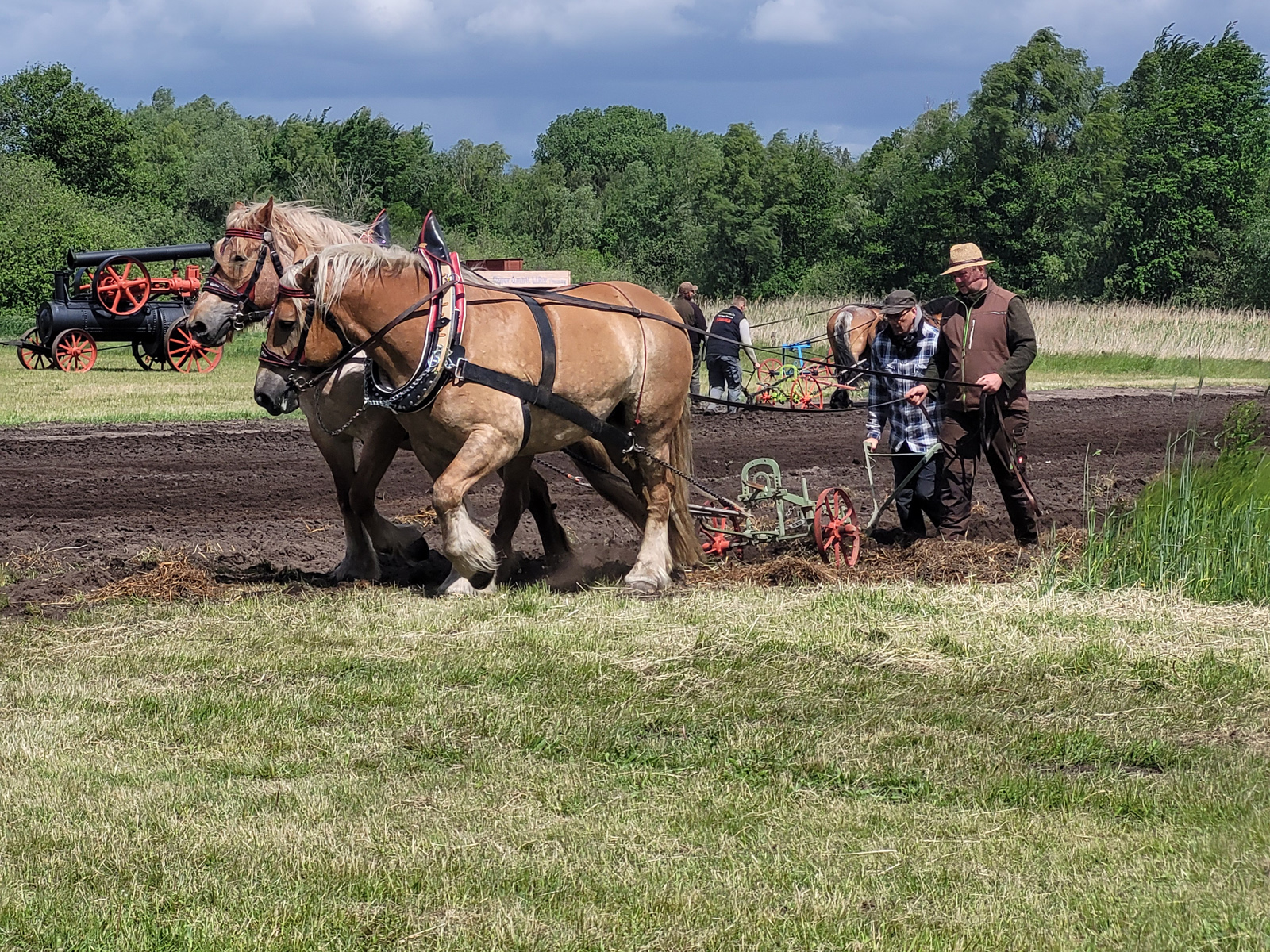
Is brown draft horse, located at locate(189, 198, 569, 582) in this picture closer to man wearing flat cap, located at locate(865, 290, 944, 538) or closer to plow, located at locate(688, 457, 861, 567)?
plow, located at locate(688, 457, 861, 567)

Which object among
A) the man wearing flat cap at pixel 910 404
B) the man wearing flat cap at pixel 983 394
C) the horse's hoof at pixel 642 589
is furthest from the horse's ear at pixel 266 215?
the man wearing flat cap at pixel 983 394

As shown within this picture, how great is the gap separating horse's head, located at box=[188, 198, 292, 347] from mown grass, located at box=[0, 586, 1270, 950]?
5.09 feet

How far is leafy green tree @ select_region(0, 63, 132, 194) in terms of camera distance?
210ft

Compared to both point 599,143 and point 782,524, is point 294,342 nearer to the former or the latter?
point 782,524

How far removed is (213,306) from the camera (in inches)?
305

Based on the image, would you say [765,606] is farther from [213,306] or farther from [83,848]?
[83,848]

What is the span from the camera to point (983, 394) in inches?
329

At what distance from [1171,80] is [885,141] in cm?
2981

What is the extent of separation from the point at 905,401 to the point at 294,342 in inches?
147

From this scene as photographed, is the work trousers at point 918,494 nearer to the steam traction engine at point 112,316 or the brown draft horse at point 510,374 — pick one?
the brown draft horse at point 510,374

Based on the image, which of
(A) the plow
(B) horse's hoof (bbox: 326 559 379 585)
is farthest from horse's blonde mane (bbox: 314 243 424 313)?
(A) the plow

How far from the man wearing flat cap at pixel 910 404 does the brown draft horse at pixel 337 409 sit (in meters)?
2.23

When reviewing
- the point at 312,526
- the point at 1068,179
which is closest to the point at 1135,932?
the point at 312,526

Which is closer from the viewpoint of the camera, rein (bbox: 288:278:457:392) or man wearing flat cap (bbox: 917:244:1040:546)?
rein (bbox: 288:278:457:392)
